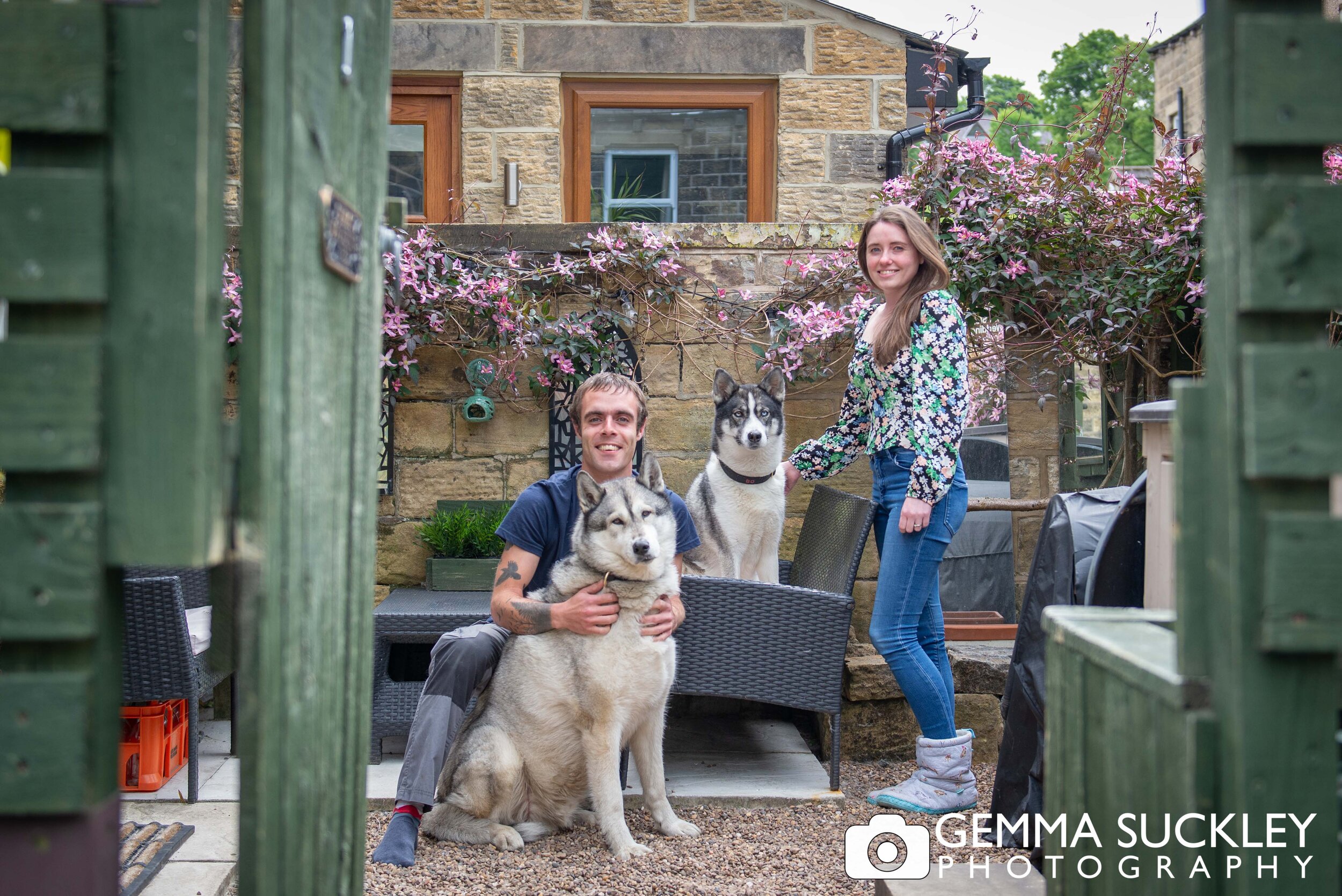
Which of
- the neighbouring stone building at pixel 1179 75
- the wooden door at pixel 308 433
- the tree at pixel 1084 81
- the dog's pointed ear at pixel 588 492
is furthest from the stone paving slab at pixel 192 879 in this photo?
the tree at pixel 1084 81

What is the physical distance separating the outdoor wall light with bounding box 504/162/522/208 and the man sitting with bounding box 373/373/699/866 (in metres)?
3.17

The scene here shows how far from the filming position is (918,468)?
3.33 meters

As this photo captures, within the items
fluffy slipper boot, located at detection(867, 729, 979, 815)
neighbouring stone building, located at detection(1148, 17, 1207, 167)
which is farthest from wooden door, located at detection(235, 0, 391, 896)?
neighbouring stone building, located at detection(1148, 17, 1207, 167)

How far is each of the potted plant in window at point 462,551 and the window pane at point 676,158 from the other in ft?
8.57

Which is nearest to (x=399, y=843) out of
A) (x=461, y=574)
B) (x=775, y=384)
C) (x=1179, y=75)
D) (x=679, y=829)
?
(x=679, y=829)

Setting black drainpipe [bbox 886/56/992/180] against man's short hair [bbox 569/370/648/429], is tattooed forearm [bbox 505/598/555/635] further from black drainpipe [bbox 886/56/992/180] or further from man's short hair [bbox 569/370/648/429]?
black drainpipe [bbox 886/56/992/180]

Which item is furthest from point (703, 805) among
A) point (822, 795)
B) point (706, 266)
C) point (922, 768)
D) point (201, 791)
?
point (706, 266)

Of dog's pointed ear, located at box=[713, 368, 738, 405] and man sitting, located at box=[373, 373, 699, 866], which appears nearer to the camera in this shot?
man sitting, located at box=[373, 373, 699, 866]

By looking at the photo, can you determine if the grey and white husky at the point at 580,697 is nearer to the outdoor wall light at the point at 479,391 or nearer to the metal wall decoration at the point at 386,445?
the outdoor wall light at the point at 479,391

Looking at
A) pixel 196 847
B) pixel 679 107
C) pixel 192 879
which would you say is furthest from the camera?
pixel 679 107

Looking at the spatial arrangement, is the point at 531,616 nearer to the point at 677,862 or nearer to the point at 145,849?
the point at 677,862

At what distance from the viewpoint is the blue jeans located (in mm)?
3404

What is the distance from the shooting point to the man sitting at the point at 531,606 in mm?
3021

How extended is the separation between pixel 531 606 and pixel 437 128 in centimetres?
416
